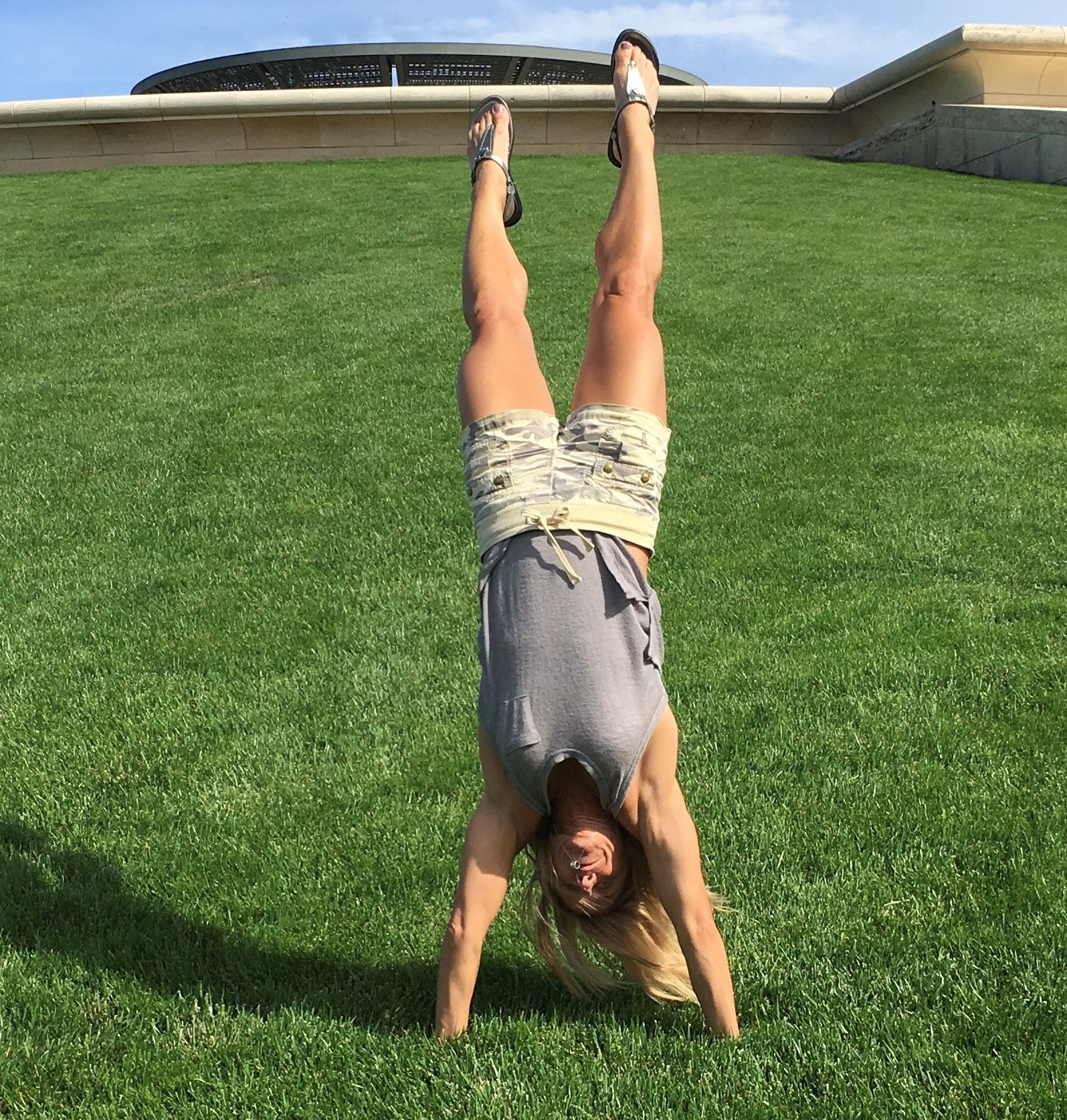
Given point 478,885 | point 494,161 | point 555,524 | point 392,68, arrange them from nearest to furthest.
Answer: point 478,885 → point 555,524 → point 494,161 → point 392,68

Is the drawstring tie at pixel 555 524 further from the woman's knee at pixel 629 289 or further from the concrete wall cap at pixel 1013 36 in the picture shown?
the concrete wall cap at pixel 1013 36

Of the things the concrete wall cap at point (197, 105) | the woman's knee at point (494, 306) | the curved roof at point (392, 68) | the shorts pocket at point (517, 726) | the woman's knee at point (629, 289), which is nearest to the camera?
the shorts pocket at point (517, 726)

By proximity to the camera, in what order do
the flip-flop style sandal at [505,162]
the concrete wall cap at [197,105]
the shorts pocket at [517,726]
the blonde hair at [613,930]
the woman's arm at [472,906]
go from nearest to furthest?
the shorts pocket at [517,726]
the woman's arm at [472,906]
the blonde hair at [613,930]
the flip-flop style sandal at [505,162]
the concrete wall cap at [197,105]

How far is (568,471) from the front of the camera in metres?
3.48

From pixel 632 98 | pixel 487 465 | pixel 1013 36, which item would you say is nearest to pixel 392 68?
pixel 1013 36

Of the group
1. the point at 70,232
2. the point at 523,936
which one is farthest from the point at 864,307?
the point at 70,232

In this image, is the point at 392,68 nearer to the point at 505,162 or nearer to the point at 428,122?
the point at 428,122

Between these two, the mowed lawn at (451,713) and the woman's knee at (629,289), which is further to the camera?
the woman's knee at (629,289)

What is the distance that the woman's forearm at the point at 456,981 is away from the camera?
10.3ft

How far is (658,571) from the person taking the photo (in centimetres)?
631

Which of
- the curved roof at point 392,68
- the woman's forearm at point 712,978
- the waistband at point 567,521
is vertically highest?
the curved roof at point 392,68

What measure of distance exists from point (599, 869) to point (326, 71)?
137 feet

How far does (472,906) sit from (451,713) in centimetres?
194

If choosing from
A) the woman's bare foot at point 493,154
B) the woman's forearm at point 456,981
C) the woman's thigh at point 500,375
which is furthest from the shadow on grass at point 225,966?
the woman's bare foot at point 493,154
